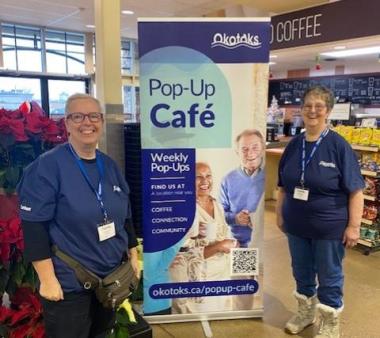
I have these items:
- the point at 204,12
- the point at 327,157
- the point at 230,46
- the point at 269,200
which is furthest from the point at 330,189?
the point at 204,12

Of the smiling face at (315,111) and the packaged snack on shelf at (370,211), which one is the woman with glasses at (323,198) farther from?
the packaged snack on shelf at (370,211)

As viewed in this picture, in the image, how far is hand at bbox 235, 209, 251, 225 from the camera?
7.96ft

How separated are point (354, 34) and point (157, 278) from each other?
214 cm

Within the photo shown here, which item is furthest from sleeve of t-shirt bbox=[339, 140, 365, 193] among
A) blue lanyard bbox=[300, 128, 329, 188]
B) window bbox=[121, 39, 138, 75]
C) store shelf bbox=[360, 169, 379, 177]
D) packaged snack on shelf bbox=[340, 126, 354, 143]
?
window bbox=[121, 39, 138, 75]

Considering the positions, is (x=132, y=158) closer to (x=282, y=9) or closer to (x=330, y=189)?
(x=330, y=189)

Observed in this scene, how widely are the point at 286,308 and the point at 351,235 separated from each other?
96 cm

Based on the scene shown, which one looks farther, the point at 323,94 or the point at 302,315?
the point at 302,315

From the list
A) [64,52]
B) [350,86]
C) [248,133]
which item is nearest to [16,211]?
[248,133]

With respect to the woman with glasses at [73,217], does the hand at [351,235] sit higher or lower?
lower

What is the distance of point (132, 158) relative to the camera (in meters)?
2.47

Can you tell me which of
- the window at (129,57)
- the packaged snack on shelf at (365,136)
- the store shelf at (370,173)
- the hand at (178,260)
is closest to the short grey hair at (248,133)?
the hand at (178,260)

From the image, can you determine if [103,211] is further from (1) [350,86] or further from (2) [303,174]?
(1) [350,86]

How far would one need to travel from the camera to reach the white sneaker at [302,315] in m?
2.46

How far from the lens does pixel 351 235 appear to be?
212 cm
